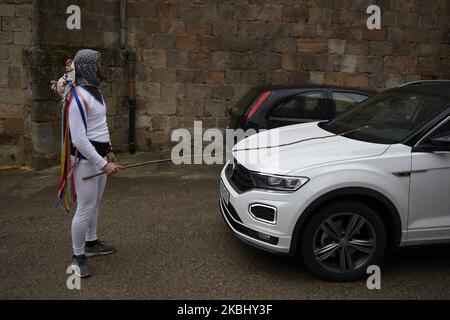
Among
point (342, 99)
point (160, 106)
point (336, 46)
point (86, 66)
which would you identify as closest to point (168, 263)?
point (86, 66)

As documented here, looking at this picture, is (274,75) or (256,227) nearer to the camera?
(256,227)

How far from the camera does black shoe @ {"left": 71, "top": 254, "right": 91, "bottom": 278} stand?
3.80 m

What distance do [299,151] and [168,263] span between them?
Result: 159 centimetres

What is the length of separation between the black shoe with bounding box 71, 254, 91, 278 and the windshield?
266 centimetres

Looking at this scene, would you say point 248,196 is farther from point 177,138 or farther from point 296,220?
point 177,138

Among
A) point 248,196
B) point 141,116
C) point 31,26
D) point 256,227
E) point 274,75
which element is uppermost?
point 31,26

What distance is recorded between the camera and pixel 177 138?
9.50 m

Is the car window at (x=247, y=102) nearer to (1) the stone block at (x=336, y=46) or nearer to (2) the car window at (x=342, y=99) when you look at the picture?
(2) the car window at (x=342, y=99)

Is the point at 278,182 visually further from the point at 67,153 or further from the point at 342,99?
the point at 342,99

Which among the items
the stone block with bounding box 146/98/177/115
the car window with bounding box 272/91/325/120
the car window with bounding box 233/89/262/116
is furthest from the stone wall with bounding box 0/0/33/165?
the car window with bounding box 272/91/325/120

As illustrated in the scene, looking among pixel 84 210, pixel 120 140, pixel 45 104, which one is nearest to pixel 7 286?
pixel 84 210
